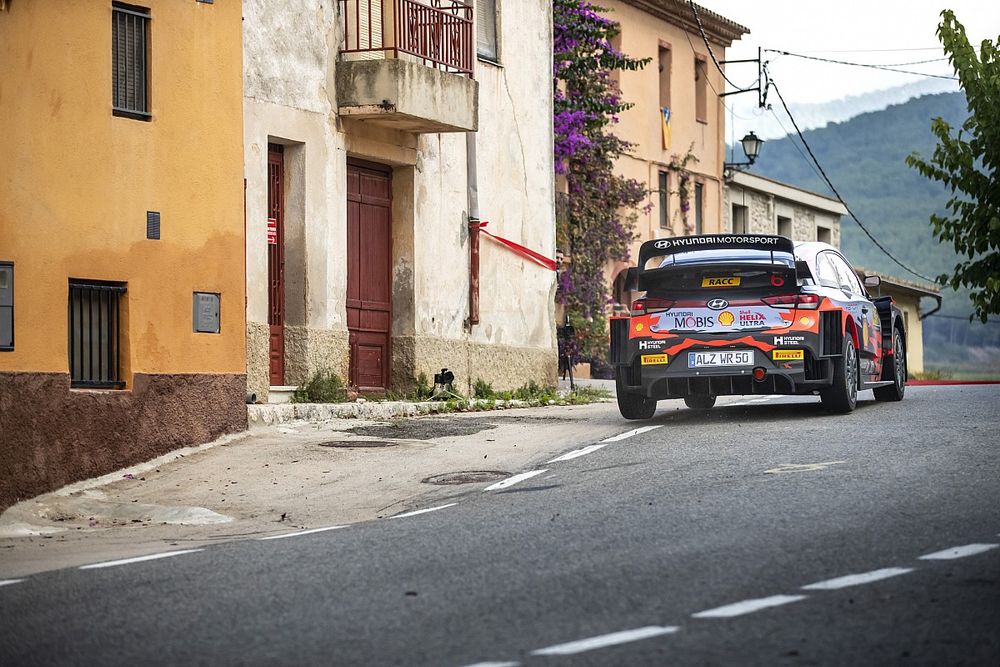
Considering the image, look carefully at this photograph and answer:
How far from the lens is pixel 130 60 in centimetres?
1498

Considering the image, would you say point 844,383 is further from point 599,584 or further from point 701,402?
point 599,584

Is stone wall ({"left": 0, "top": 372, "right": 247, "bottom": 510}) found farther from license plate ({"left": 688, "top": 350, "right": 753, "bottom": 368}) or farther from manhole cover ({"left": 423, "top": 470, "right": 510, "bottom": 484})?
license plate ({"left": 688, "top": 350, "right": 753, "bottom": 368})

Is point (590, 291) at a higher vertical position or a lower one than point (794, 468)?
higher

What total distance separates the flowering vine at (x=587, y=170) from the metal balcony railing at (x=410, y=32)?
847 centimetres

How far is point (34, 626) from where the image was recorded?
7.11 m

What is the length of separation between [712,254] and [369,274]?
20.6 feet

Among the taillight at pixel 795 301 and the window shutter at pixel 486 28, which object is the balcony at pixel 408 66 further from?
the taillight at pixel 795 301

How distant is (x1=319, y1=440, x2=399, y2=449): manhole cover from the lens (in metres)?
15.3

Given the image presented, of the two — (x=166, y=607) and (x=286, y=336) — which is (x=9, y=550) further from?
(x=286, y=336)

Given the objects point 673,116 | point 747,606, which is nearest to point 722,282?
point 747,606

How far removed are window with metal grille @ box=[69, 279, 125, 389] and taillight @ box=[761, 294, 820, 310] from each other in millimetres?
6060

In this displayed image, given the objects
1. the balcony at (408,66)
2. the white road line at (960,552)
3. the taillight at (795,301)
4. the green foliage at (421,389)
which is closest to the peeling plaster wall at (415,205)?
the green foliage at (421,389)

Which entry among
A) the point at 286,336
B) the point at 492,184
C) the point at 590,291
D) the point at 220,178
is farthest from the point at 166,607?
the point at 590,291

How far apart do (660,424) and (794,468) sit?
4.74 metres
